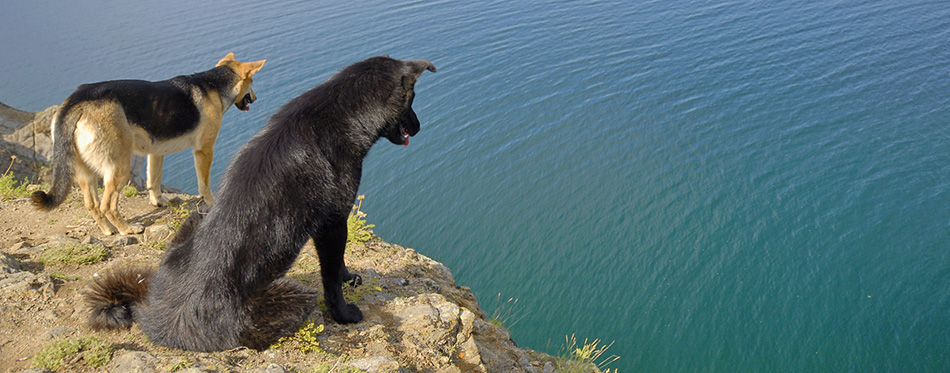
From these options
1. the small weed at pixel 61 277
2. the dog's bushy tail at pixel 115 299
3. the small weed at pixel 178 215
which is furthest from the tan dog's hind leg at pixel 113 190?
the dog's bushy tail at pixel 115 299

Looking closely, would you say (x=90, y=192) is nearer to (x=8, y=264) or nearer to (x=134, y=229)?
(x=134, y=229)

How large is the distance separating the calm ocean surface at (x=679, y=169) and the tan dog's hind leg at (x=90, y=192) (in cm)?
628

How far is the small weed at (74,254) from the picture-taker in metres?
5.75

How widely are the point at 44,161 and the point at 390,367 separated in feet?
28.4

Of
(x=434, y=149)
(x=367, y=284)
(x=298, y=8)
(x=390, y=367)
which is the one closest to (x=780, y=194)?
(x=434, y=149)

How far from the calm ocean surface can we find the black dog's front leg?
220 inches

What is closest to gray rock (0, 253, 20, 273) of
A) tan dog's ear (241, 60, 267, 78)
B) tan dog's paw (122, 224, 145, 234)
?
tan dog's paw (122, 224, 145, 234)

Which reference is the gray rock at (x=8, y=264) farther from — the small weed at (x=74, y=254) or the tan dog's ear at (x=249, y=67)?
the tan dog's ear at (x=249, y=67)

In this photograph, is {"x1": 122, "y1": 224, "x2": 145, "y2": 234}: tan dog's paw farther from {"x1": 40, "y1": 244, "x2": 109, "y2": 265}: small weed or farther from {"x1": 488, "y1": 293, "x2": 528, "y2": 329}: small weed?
{"x1": 488, "y1": 293, "x2": 528, "y2": 329}: small weed

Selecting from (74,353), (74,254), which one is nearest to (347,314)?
(74,353)

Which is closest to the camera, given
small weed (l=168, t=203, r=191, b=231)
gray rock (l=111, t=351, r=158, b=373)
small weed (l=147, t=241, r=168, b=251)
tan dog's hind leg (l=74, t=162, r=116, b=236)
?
gray rock (l=111, t=351, r=158, b=373)

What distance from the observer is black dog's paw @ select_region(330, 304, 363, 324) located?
4965 millimetres

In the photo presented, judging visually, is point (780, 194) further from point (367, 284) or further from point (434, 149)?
point (367, 284)

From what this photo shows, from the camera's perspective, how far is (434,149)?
618 inches
